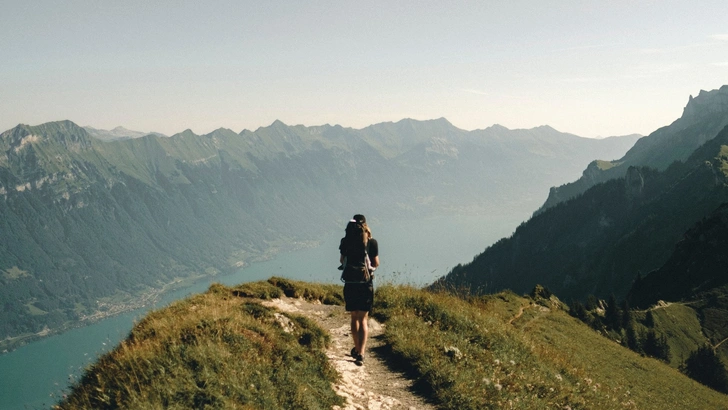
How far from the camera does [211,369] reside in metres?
8.70

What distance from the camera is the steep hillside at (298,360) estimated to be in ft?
27.4

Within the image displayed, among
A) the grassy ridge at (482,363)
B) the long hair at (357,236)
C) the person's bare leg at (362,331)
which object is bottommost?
the grassy ridge at (482,363)

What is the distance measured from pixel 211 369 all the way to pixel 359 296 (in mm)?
4578

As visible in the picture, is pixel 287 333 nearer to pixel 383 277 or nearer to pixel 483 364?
pixel 483 364

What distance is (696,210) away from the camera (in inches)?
7023

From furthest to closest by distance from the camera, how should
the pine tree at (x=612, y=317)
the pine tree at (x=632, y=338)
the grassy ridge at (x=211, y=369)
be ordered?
the pine tree at (x=612, y=317)
the pine tree at (x=632, y=338)
the grassy ridge at (x=211, y=369)

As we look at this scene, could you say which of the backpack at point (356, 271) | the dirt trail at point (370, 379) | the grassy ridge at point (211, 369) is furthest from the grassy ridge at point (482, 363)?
the grassy ridge at point (211, 369)

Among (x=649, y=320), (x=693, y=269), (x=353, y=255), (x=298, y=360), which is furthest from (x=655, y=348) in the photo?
(x=298, y=360)

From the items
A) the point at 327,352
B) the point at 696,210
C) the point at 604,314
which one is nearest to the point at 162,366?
the point at 327,352

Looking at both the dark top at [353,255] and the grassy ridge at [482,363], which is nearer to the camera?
the grassy ridge at [482,363]

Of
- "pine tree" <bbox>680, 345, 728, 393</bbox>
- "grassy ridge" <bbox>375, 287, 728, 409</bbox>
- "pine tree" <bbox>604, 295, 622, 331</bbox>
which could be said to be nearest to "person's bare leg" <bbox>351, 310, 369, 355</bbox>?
"grassy ridge" <bbox>375, 287, 728, 409</bbox>

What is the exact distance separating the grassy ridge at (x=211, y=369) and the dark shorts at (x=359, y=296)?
146 cm

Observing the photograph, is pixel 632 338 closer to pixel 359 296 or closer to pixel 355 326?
pixel 355 326

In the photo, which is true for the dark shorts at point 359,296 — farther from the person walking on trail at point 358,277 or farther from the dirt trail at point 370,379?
the dirt trail at point 370,379
